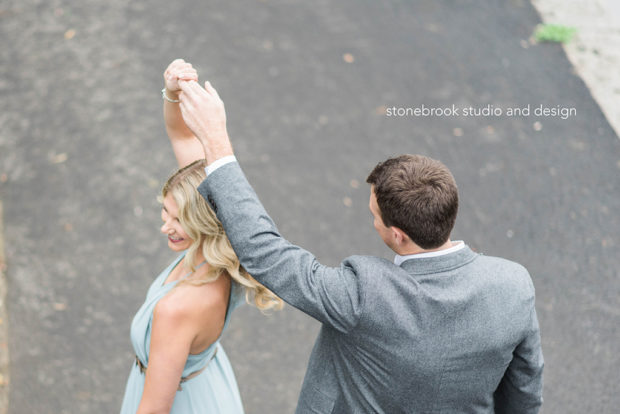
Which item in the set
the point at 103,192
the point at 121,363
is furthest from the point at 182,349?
the point at 103,192

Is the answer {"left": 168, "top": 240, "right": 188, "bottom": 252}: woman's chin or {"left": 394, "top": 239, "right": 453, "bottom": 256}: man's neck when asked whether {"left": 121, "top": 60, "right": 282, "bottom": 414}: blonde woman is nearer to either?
{"left": 168, "top": 240, "right": 188, "bottom": 252}: woman's chin

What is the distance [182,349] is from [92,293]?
276cm

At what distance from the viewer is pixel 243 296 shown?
3133mm

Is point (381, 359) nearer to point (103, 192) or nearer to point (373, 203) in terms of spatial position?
point (373, 203)

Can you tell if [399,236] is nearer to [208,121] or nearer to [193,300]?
[208,121]

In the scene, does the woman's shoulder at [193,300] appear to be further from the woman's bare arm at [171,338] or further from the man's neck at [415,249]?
the man's neck at [415,249]

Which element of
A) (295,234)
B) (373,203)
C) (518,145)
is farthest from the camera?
(518,145)

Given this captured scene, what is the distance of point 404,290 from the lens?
2.25 metres

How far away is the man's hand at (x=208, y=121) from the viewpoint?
2.28 metres

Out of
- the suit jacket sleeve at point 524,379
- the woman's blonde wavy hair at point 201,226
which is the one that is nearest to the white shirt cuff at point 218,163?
the woman's blonde wavy hair at point 201,226

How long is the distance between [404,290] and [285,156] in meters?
4.18

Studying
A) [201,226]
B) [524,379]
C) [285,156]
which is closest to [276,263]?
[201,226]

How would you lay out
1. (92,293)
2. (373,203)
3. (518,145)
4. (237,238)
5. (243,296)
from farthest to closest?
(518,145)
(92,293)
(243,296)
(373,203)
(237,238)

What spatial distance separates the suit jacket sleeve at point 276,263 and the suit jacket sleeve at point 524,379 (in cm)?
70
